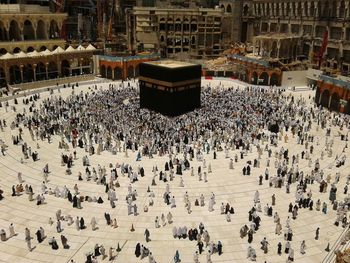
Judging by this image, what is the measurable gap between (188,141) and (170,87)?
414 inches

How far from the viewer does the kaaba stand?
4172cm

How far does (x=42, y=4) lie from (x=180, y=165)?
189 ft

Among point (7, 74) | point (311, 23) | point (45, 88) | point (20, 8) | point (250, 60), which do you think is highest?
point (20, 8)

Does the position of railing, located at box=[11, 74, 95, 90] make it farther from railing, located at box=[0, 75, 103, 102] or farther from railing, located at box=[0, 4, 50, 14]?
railing, located at box=[0, 4, 50, 14]

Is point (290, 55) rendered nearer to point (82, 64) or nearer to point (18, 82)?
point (82, 64)

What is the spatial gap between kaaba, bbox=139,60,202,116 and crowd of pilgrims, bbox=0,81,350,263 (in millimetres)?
1533

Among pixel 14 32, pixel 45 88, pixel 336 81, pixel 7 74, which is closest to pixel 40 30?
pixel 14 32

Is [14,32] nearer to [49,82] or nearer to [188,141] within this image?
[49,82]

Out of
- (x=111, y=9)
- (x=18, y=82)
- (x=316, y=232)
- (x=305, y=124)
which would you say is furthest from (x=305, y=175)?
(x=111, y=9)

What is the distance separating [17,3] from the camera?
6431cm

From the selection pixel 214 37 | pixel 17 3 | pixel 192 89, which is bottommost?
pixel 192 89

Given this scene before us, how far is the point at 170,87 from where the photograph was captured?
4156 centimetres

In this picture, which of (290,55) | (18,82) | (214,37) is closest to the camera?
(18,82)

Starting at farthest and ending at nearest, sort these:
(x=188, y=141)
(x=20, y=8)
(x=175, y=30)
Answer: (x=175, y=30) < (x=20, y=8) < (x=188, y=141)
